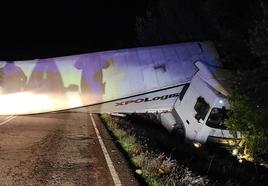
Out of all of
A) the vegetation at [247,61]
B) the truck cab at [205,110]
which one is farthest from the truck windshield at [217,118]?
the vegetation at [247,61]

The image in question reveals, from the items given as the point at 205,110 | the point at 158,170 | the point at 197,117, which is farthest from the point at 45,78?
the point at 158,170

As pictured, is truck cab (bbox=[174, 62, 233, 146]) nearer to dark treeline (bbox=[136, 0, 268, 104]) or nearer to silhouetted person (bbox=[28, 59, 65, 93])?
dark treeline (bbox=[136, 0, 268, 104])

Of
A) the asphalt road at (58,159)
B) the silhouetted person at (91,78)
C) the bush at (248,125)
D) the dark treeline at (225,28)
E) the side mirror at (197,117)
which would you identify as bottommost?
the asphalt road at (58,159)

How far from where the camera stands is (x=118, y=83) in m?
16.9

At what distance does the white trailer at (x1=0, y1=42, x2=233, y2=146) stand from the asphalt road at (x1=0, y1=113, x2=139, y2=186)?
444 centimetres

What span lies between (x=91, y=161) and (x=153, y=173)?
1.38m

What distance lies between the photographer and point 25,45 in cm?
4559

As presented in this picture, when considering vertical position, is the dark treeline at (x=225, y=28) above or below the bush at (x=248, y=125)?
above

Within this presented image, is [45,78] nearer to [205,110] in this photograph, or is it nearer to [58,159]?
[205,110]

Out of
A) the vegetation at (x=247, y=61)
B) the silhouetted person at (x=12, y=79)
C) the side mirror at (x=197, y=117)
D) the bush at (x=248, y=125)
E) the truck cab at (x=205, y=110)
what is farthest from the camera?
the silhouetted person at (x=12, y=79)

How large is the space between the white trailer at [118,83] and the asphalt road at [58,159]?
4444 millimetres

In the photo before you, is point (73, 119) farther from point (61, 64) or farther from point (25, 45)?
point (25, 45)

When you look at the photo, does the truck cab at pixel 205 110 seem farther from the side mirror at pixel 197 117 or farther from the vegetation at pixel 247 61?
the vegetation at pixel 247 61

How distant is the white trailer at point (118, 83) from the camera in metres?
16.2
